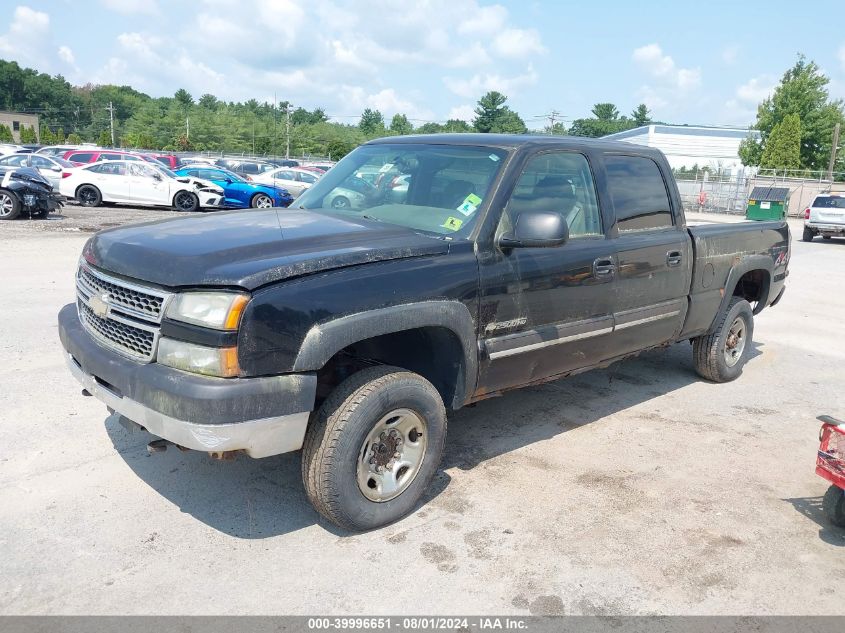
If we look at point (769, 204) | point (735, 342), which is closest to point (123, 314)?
point (735, 342)

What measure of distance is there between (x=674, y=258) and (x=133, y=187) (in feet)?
60.7

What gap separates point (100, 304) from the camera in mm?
3445

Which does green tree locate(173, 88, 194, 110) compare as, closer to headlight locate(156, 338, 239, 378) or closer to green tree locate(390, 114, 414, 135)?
green tree locate(390, 114, 414, 135)

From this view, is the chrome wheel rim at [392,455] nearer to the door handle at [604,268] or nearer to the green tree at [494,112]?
the door handle at [604,268]

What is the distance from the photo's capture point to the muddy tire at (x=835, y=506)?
3.69 metres

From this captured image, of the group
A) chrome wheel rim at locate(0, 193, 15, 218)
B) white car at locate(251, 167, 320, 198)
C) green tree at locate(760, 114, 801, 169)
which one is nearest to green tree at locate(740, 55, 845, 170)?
green tree at locate(760, 114, 801, 169)

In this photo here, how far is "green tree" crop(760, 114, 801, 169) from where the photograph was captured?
45.8 metres

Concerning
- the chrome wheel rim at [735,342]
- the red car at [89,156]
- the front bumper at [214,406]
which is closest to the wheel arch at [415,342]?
the front bumper at [214,406]

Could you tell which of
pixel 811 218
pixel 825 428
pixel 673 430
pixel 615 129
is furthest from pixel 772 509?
pixel 615 129

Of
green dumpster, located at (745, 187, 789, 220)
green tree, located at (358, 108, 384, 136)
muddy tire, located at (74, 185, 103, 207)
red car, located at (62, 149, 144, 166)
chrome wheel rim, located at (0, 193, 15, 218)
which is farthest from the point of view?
green tree, located at (358, 108, 384, 136)

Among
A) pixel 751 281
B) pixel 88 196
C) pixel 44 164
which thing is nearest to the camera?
pixel 751 281

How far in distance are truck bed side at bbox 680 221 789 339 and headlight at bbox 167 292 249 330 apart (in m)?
3.77

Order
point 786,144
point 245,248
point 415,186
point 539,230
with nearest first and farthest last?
1. point 245,248
2. point 539,230
3. point 415,186
4. point 786,144

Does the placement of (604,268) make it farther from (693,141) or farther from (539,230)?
(693,141)
